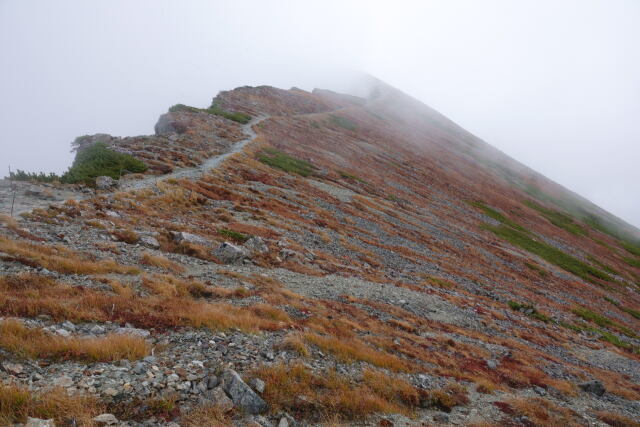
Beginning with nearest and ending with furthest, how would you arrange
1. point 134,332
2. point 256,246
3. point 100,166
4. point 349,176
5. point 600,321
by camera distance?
point 134,332 < point 256,246 < point 100,166 < point 600,321 < point 349,176

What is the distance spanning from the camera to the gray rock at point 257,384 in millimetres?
8727

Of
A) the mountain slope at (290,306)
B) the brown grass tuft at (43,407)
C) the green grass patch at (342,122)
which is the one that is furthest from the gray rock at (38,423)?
the green grass patch at (342,122)

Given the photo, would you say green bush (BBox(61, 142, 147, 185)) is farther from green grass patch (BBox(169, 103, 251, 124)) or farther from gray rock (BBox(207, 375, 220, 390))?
green grass patch (BBox(169, 103, 251, 124))

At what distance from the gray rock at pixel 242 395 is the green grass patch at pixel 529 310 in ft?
94.0

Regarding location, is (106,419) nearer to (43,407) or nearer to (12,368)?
(43,407)

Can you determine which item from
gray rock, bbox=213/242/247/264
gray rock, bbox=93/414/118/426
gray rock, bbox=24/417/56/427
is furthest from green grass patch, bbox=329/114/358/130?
gray rock, bbox=24/417/56/427

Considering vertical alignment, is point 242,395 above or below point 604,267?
below

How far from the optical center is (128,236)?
1673 centimetres

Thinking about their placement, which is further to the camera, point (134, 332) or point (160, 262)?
point (160, 262)

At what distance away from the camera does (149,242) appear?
16984 millimetres

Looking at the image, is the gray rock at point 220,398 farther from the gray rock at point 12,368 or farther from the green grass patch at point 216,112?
the green grass patch at point 216,112

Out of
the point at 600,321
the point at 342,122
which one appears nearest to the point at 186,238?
the point at 600,321

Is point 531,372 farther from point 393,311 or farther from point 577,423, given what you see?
point 393,311

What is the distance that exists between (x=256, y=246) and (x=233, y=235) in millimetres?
1834
